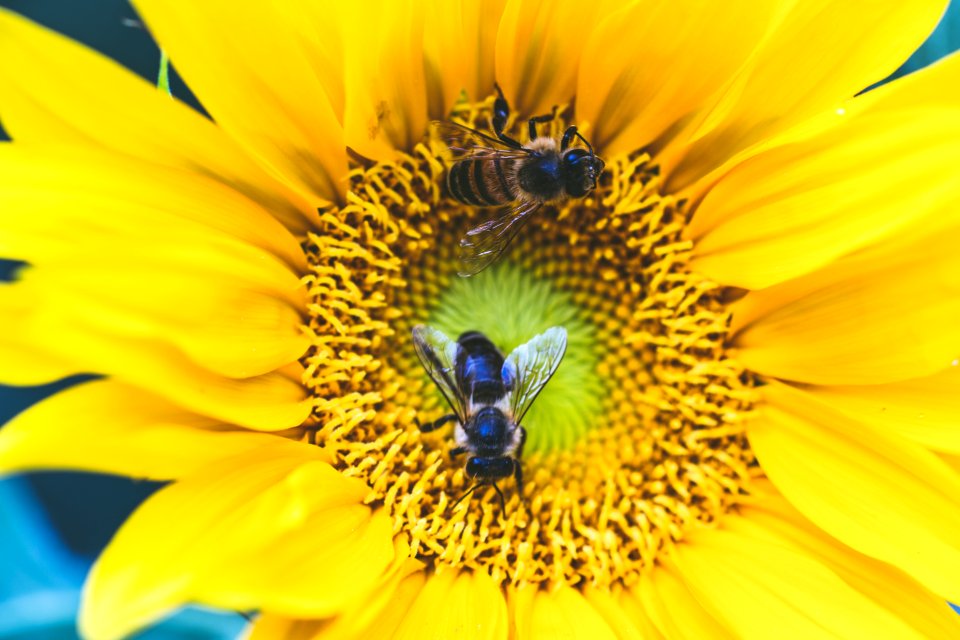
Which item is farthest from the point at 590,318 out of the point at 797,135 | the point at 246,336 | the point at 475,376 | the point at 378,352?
the point at 246,336

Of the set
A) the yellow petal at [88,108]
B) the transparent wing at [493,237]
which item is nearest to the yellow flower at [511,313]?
the yellow petal at [88,108]

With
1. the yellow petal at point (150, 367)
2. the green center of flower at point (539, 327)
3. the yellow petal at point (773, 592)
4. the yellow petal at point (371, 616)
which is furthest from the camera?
the green center of flower at point (539, 327)

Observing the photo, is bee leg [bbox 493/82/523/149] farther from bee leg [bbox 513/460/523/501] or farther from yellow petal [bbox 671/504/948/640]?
yellow petal [bbox 671/504/948/640]

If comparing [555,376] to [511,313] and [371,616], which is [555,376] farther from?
[371,616]

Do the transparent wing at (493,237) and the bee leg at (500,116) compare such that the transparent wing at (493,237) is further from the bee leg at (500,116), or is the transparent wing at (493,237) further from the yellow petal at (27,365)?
the yellow petal at (27,365)

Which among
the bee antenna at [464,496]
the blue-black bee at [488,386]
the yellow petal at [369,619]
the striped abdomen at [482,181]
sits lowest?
the yellow petal at [369,619]

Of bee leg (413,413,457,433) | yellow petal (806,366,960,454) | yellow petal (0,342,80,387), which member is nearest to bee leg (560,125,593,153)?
bee leg (413,413,457,433)
